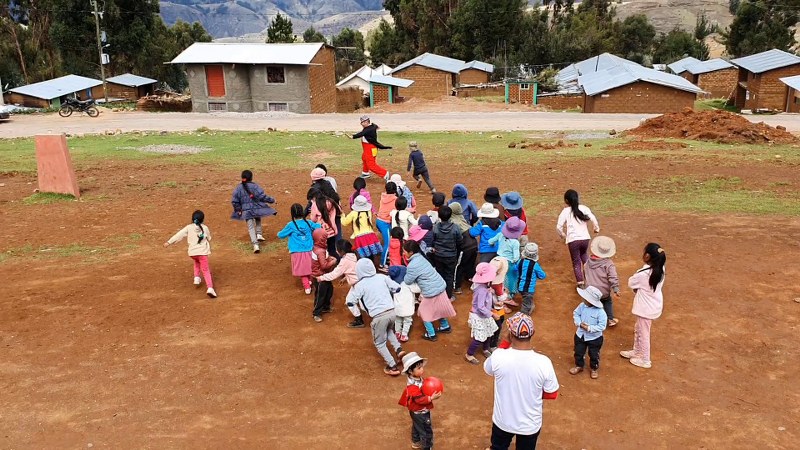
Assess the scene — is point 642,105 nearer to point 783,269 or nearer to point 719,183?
point 719,183

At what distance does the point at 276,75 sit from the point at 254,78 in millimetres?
1576

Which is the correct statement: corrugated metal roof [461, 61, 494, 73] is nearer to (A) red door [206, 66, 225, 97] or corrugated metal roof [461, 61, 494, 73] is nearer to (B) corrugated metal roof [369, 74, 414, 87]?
(B) corrugated metal roof [369, 74, 414, 87]

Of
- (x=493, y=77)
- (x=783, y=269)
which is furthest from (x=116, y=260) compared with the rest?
(x=493, y=77)

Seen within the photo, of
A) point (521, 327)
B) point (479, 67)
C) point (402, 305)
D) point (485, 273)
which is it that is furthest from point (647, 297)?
point (479, 67)

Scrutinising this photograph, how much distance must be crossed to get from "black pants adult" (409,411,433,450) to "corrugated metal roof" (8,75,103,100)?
152 ft

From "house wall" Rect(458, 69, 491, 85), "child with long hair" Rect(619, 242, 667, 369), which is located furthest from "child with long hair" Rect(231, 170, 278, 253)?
"house wall" Rect(458, 69, 491, 85)

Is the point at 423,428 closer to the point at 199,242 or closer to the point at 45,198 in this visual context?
the point at 199,242

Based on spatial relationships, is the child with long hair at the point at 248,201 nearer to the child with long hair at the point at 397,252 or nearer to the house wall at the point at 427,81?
the child with long hair at the point at 397,252

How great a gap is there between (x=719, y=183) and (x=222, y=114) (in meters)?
31.7

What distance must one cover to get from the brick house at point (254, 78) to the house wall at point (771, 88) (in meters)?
29.6

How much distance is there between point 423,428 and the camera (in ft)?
16.2

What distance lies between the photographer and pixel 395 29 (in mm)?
74125

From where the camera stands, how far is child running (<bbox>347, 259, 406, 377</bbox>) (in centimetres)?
621

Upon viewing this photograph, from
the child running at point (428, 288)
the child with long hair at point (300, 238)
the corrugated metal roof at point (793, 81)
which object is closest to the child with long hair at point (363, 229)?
the child with long hair at point (300, 238)
